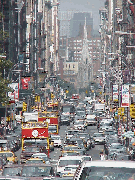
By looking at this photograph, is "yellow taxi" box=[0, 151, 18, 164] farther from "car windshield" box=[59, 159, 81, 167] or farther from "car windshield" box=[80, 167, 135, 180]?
"car windshield" box=[80, 167, 135, 180]

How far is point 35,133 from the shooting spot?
51.3 m

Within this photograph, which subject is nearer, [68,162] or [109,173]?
[109,173]

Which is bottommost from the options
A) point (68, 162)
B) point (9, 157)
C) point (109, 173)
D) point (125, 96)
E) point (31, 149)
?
point (31, 149)

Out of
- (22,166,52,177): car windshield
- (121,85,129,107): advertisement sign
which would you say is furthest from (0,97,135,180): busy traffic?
(121,85,129,107): advertisement sign

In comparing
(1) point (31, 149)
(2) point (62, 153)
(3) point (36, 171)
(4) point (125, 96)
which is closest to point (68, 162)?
(3) point (36, 171)

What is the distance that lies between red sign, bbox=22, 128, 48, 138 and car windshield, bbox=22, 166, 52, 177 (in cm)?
2486

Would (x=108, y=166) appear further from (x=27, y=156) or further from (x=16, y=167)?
(x=27, y=156)

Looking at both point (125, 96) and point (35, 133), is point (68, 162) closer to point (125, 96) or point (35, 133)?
point (35, 133)

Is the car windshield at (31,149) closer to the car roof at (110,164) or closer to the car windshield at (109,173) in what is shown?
the car roof at (110,164)

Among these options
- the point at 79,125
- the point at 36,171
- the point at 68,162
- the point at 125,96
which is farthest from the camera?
the point at 79,125

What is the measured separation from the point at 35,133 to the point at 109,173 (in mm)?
39916

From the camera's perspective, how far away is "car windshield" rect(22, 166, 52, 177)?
25.4 m

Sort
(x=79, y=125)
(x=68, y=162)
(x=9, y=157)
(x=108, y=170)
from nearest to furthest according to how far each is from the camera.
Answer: (x=108, y=170), (x=68, y=162), (x=9, y=157), (x=79, y=125)

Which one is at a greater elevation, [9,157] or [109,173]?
[109,173]
